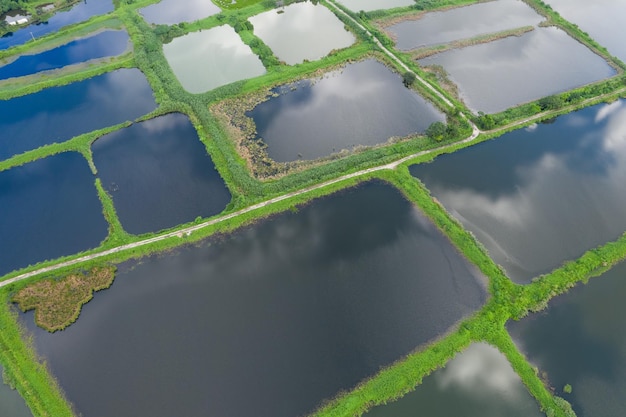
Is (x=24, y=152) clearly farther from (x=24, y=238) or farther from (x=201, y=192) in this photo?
(x=201, y=192)

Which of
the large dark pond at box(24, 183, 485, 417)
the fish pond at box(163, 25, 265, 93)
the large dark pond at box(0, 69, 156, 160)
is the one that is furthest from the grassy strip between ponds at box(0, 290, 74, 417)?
the fish pond at box(163, 25, 265, 93)

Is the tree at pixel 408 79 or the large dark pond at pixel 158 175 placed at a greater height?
the large dark pond at pixel 158 175

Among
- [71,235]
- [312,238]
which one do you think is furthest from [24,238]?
[312,238]

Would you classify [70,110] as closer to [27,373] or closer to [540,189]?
[27,373]

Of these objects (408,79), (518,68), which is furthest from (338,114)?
(518,68)

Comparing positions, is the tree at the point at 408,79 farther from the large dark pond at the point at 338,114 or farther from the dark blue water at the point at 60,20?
the dark blue water at the point at 60,20

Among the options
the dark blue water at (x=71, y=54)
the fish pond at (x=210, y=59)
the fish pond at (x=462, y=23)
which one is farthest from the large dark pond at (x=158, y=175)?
the fish pond at (x=462, y=23)
